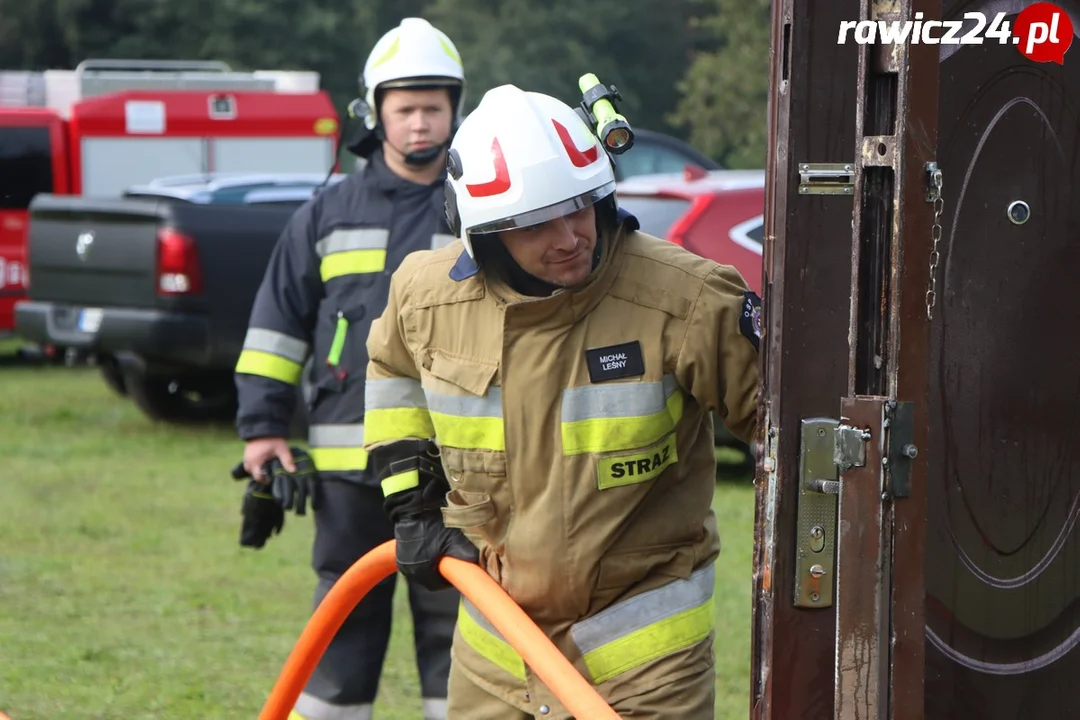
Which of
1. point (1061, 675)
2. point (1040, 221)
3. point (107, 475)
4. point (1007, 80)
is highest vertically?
point (1007, 80)

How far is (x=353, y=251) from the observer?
4320 millimetres

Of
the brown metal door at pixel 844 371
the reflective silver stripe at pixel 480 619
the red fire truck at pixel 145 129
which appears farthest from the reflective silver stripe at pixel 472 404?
the red fire truck at pixel 145 129

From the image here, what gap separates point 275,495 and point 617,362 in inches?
69.0

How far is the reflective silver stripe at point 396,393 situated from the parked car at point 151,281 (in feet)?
22.8

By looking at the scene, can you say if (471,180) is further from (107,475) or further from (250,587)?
(107,475)

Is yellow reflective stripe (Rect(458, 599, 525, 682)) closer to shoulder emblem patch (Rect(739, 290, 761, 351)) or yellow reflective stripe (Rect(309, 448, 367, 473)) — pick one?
shoulder emblem patch (Rect(739, 290, 761, 351))

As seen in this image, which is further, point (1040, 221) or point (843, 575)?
point (1040, 221)

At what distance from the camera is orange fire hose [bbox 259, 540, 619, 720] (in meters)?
2.70

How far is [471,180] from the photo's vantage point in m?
3.02

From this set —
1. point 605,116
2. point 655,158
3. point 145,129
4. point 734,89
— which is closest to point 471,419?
point 605,116

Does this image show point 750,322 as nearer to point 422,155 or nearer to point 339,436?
point 422,155

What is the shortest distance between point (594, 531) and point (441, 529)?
456 millimetres

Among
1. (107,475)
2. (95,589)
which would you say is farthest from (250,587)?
(107,475)

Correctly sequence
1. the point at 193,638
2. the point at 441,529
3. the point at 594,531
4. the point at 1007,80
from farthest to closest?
the point at 193,638
the point at 441,529
the point at 594,531
the point at 1007,80
